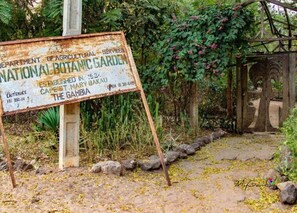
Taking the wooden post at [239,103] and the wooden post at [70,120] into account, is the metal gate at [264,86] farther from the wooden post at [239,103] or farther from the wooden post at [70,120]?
the wooden post at [70,120]

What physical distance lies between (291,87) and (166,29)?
243 centimetres

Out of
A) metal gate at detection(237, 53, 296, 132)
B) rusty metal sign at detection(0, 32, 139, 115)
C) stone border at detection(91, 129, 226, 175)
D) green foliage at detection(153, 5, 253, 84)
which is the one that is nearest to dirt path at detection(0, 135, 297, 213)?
stone border at detection(91, 129, 226, 175)

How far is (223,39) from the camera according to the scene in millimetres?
5547

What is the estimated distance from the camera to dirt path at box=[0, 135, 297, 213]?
10.5 feet

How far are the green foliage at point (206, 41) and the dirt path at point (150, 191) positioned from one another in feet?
5.57

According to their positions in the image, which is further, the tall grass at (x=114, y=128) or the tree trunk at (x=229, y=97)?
the tree trunk at (x=229, y=97)

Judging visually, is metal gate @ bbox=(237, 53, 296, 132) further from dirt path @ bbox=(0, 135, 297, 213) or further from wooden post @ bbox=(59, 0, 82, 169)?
wooden post @ bbox=(59, 0, 82, 169)

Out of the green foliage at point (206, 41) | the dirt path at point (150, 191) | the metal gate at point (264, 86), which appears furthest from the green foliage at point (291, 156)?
the metal gate at point (264, 86)

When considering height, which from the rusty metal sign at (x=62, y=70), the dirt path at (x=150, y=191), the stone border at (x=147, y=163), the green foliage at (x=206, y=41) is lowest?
the dirt path at (x=150, y=191)

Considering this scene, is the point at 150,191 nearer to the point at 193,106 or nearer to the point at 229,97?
the point at 193,106

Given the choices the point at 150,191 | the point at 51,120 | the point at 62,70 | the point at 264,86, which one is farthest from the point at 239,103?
the point at 62,70

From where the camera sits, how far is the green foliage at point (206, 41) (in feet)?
18.1

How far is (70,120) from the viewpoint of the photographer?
4.18 m

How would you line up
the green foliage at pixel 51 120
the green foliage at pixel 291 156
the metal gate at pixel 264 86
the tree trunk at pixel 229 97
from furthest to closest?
the tree trunk at pixel 229 97 → the metal gate at pixel 264 86 → the green foliage at pixel 51 120 → the green foliage at pixel 291 156
